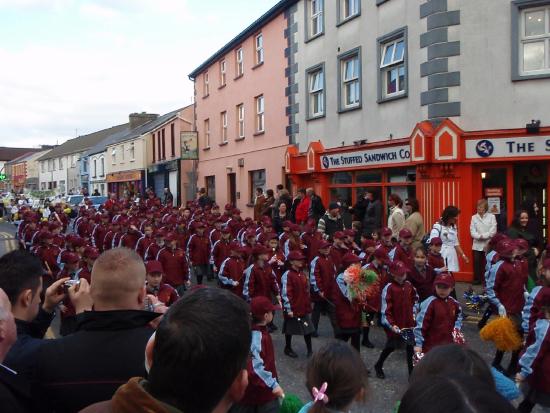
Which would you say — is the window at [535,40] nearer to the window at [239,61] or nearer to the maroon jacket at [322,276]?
the maroon jacket at [322,276]

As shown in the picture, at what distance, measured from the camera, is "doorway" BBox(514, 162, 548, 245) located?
13.2m

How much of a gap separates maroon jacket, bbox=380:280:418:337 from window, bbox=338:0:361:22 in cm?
1221

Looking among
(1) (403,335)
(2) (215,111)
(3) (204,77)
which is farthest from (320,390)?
(3) (204,77)

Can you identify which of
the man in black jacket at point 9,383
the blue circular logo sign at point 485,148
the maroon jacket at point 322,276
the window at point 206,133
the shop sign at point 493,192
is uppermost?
the window at point 206,133

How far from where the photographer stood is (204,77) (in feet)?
106

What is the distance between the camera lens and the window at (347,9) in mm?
17731

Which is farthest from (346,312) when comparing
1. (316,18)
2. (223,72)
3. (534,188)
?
(223,72)

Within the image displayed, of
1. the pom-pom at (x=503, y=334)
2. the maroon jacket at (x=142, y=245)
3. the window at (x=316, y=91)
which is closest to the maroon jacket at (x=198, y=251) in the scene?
the maroon jacket at (x=142, y=245)

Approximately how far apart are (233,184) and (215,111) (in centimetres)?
425

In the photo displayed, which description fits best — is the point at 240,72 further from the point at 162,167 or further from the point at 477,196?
the point at 477,196

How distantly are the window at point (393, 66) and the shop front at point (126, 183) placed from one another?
2766 centimetres

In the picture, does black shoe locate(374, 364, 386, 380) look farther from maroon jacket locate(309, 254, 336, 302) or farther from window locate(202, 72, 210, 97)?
window locate(202, 72, 210, 97)

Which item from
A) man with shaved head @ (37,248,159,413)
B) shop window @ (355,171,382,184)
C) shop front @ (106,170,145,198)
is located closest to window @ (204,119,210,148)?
shop front @ (106,170,145,198)

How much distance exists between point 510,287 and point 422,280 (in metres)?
1.13
